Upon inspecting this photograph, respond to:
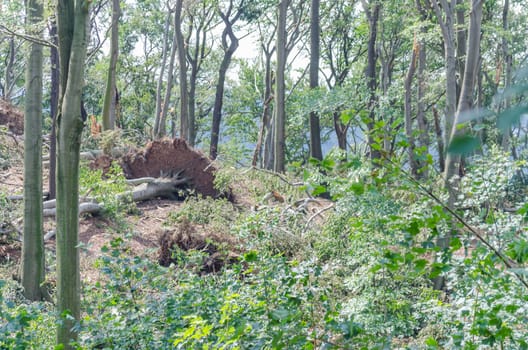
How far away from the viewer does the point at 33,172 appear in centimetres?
818

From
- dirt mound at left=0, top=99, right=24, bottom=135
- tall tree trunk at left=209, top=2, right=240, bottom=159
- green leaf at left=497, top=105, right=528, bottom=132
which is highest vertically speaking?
tall tree trunk at left=209, top=2, right=240, bottom=159

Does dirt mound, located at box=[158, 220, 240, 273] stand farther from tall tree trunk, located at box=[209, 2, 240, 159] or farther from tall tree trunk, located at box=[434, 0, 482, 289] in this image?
tall tree trunk, located at box=[209, 2, 240, 159]

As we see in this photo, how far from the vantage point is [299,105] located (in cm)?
1686

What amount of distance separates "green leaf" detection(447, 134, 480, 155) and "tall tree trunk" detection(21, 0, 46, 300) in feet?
24.5

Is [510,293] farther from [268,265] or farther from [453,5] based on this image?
[453,5]

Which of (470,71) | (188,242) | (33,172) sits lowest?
(188,242)

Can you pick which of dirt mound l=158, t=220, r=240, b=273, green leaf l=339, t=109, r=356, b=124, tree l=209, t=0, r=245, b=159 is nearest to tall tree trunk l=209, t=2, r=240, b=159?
tree l=209, t=0, r=245, b=159

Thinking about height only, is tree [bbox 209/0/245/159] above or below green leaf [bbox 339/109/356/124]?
above

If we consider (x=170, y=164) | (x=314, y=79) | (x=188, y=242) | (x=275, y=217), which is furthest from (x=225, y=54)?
(x=275, y=217)

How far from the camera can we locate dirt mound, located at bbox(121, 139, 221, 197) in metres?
15.8

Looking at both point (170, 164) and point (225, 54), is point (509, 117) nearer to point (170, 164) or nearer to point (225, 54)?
point (170, 164)

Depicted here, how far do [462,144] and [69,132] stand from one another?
4.01 meters

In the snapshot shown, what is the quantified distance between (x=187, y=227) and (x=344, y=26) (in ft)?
70.8

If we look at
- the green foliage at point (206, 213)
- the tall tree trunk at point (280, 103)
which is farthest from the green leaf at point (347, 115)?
the tall tree trunk at point (280, 103)
